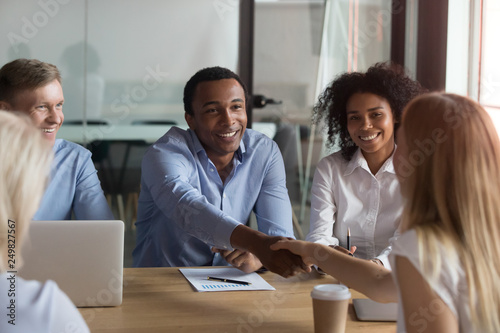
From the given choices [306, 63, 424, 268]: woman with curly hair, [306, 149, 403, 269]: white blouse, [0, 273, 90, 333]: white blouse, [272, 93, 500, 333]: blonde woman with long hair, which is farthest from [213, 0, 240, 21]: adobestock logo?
[0, 273, 90, 333]: white blouse

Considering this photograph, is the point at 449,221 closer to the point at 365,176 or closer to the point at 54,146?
the point at 365,176

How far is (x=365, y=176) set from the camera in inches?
91.8

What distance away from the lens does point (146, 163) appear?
2232 mm

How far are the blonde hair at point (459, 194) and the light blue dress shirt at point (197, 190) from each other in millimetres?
1086

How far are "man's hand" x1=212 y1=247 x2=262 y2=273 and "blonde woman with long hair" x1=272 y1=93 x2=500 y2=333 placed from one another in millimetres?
717

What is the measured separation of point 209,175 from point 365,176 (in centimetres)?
62

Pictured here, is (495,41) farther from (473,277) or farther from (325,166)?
(473,277)

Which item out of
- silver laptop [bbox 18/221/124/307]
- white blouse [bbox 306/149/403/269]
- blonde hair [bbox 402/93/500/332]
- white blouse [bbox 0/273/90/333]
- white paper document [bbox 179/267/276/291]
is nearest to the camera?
white blouse [bbox 0/273/90/333]

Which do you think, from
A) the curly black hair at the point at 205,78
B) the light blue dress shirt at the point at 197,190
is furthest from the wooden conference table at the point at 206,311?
the curly black hair at the point at 205,78

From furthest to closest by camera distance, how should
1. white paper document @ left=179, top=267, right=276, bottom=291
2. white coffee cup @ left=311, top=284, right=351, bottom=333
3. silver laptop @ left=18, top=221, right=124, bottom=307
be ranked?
white paper document @ left=179, top=267, right=276, bottom=291 → silver laptop @ left=18, top=221, right=124, bottom=307 → white coffee cup @ left=311, top=284, right=351, bottom=333

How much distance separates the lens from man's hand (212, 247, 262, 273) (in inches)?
69.2

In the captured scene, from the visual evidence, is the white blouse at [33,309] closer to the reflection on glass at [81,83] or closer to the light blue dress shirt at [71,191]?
the light blue dress shirt at [71,191]

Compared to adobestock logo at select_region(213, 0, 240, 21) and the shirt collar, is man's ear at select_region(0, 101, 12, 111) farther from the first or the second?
adobestock logo at select_region(213, 0, 240, 21)

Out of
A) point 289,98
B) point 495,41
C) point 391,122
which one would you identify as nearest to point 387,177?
point 391,122
